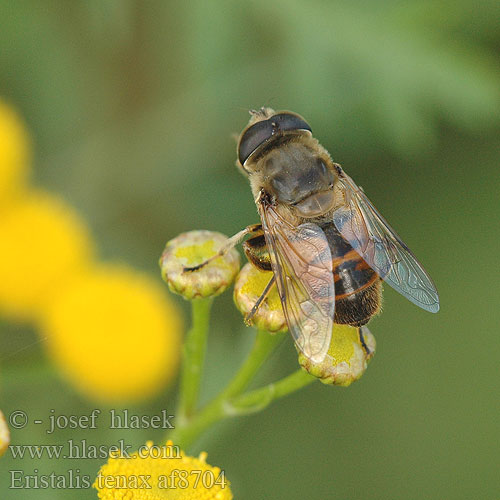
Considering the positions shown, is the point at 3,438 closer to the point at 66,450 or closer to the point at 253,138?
the point at 66,450

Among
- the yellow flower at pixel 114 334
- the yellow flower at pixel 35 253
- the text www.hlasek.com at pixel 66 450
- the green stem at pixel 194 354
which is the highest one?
the yellow flower at pixel 35 253

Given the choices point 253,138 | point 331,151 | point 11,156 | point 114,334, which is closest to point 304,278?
point 253,138

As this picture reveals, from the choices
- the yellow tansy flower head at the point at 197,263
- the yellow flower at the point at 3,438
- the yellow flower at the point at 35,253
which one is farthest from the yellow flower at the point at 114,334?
the yellow flower at the point at 3,438

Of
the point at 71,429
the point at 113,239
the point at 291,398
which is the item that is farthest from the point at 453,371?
the point at 71,429

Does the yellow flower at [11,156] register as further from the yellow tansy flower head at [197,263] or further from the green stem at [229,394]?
the green stem at [229,394]

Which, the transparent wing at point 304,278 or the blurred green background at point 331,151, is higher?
the blurred green background at point 331,151

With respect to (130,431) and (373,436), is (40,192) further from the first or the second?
(373,436)
